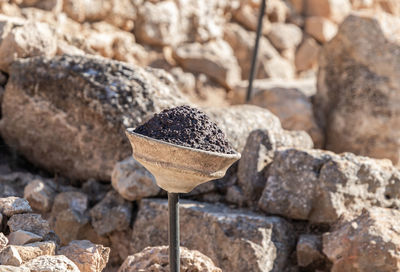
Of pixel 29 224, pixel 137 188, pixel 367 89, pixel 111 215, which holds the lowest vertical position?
pixel 111 215

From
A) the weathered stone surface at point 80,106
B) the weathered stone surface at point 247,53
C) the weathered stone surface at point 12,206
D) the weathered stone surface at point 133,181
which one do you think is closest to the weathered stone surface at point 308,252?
the weathered stone surface at point 133,181

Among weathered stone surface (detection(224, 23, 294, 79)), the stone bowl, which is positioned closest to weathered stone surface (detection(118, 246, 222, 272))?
the stone bowl

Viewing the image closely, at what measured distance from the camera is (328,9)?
10.7m

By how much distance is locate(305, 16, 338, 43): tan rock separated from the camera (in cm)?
1064

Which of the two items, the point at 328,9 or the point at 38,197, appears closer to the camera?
the point at 38,197

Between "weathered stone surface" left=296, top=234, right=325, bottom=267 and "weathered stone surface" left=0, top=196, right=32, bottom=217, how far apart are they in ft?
5.66

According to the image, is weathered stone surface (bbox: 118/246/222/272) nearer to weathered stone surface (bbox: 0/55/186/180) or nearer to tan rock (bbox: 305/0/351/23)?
weathered stone surface (bbox: 0/55/186/180)

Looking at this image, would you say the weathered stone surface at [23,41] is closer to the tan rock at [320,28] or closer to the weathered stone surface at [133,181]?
the weathered stone surface at [133,181]

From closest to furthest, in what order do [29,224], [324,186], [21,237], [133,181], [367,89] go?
1. [21,237]
2. [29,224]
3. [324,186]
4. [133,181]
5. [367,89]

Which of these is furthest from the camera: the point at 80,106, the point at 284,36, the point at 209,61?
the point at 284,36

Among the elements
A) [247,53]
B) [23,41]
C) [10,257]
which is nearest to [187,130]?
[10,257]

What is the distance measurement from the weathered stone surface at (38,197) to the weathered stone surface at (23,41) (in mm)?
1078

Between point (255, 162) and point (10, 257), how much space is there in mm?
1941

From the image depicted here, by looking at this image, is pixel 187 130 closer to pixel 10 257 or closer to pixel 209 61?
pixel 10 257
